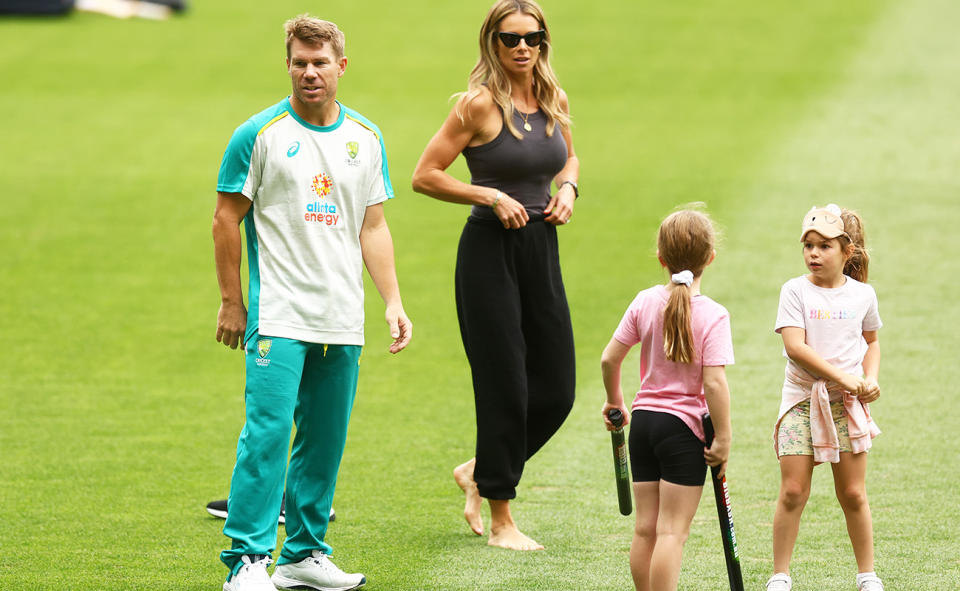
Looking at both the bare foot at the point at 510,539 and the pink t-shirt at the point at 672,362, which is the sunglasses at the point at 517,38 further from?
the bare foot at the point at 510,539

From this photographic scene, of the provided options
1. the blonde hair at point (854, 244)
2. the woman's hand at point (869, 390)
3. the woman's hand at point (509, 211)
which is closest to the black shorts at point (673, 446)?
the woman's hand at point (869, 390)

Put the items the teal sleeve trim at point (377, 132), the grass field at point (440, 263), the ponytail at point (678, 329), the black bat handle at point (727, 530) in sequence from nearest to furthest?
the ponytail at point (678, 329) → the black bat handle at point (727, 530) → the teal sleeve trim at point (377, 132) → the grass field at point (440, 263)

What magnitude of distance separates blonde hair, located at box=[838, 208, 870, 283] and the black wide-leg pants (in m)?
1.18

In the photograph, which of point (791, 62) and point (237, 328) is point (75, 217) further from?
point (791, 62)

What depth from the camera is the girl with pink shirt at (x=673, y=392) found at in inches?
159

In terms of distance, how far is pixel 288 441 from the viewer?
14.7 ft

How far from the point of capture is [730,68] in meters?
19.1

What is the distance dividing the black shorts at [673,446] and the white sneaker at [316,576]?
49.9 inches

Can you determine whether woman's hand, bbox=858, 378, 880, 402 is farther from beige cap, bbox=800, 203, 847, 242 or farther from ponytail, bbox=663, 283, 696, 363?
ponytail, bbox=663, 283, 696, 363

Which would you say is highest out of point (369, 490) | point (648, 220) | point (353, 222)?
point (648, 220)

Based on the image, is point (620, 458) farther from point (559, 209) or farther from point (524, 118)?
point (524, 118)

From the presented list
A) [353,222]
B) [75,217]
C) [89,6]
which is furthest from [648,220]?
[89,6]

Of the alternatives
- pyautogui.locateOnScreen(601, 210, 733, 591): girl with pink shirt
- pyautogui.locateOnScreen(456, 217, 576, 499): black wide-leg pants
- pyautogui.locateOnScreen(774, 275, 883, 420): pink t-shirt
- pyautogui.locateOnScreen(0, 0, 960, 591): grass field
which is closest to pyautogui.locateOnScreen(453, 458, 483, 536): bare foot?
pyautogui.locateOnScreen(0, 0, 960, 591): grass field

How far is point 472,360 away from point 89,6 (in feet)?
64.8
